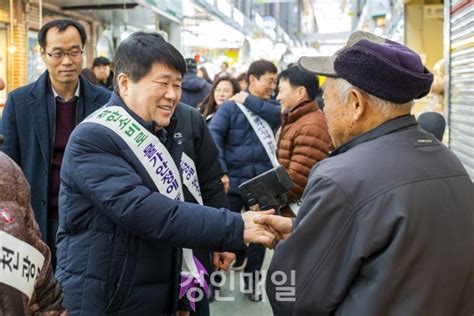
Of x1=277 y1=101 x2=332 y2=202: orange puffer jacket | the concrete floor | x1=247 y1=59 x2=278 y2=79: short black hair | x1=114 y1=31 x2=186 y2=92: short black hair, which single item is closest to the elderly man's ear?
x1=114 y1=31 x2=186 y2=92: short black hair

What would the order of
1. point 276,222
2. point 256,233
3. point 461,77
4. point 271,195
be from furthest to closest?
point 461,77
point 271,195
point 276,222
point 256,233

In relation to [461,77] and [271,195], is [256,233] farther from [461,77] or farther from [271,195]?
[461,77]

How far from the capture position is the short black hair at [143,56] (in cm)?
260

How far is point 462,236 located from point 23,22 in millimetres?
9600

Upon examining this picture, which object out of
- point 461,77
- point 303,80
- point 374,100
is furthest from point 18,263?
point 461,77

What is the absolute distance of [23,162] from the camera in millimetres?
3604

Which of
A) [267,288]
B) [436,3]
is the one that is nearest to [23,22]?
[436,3]

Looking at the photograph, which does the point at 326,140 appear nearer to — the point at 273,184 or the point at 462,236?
the point at 273,184

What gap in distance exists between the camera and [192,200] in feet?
11.0

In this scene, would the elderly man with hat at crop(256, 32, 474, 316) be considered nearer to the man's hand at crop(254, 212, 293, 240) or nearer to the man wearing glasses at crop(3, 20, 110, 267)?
the man's hand at crop(254, 212, 293, 240)

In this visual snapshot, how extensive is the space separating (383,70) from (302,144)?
2852mm

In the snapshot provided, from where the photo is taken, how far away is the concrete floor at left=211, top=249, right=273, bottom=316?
5727mm

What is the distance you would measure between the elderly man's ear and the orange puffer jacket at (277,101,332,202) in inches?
103

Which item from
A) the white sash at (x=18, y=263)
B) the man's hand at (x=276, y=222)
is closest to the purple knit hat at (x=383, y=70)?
the man's hand at (x=276, y=222)
